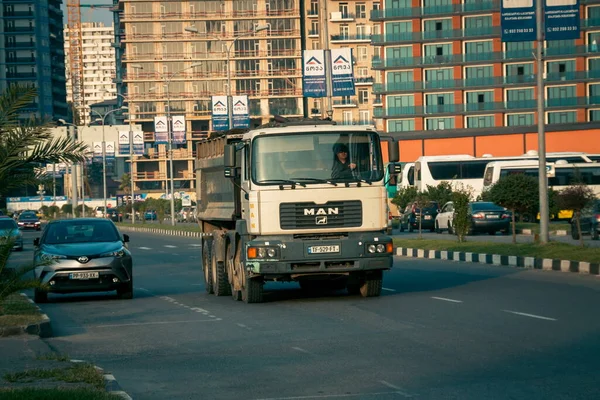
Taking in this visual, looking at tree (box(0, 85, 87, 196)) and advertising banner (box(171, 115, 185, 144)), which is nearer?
tree (box(0, 85, 87, 196))

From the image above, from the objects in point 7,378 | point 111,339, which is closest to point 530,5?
point 111,339

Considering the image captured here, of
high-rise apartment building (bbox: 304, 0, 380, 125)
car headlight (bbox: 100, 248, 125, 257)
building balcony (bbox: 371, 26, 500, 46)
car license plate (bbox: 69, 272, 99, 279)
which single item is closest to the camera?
car license plate (bbox: 69, 272, 99, 279)

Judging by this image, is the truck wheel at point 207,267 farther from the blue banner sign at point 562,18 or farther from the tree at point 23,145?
the blue banner sign at point 562,18

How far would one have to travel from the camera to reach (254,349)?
13680 millimetres

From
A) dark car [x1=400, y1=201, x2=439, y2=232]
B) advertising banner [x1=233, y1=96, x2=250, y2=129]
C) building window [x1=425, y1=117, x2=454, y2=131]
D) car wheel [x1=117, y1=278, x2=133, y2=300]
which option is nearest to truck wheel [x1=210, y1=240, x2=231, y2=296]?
car wheel [x1=117, y1=278, x2=133, y2=300]

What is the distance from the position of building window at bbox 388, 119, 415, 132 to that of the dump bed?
306 feet

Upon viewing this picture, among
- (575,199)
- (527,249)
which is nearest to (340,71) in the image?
(575,199)

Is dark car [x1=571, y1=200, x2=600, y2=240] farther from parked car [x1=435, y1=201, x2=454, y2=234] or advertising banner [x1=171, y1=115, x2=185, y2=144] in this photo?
advertising banner [x1=171, y1=115, x2=185, y2=144]

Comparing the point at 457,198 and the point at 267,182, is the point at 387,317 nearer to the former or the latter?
the point at 267,182

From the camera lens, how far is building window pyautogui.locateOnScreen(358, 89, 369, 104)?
470 ft

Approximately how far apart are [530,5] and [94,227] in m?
12.6

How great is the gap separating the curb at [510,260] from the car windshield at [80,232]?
32.9 ft

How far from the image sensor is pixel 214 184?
925 inches

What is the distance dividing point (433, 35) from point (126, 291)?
313ft
